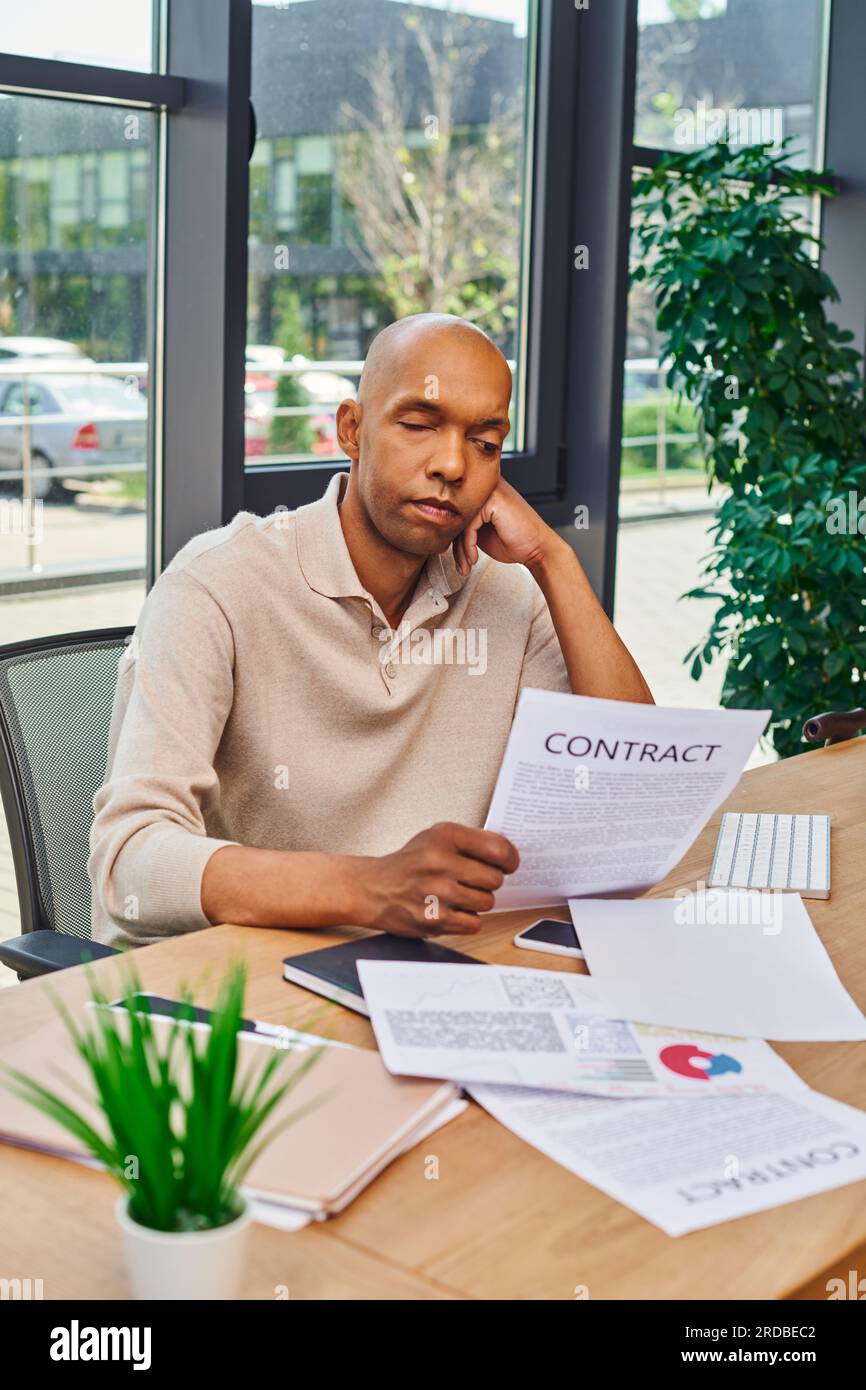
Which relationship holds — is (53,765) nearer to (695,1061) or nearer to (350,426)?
(350,426)

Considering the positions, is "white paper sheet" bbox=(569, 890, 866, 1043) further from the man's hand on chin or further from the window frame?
the window frame

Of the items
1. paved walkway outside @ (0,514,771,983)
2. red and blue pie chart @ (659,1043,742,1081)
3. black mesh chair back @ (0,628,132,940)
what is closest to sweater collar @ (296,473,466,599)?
black mesh chair back @ (0,628,132,940)

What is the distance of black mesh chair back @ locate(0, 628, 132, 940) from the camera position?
5.71 ft

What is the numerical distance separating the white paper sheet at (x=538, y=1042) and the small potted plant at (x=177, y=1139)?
31 centimetres

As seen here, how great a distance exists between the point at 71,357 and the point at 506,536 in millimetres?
925

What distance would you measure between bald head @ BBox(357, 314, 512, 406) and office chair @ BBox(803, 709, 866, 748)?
0.87m

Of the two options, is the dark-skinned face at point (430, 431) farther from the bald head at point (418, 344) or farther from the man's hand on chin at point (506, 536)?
the man's hand on chin at point (506, 536)

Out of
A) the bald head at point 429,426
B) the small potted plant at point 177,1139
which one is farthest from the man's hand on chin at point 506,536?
the small potted plant at point 177,1139

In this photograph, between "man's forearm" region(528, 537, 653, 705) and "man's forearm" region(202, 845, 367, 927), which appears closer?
"man's forearm" region(202, 845, 367, 927)

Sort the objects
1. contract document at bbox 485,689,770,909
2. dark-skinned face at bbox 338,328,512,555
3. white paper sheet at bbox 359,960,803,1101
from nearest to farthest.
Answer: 1. white paper sheet at bbox 359,960,803,1101
2. contract document at bbox 485,689,770,909
3. dark-skinned face at bbox 338,328,512,555

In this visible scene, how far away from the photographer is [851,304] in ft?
13.7
